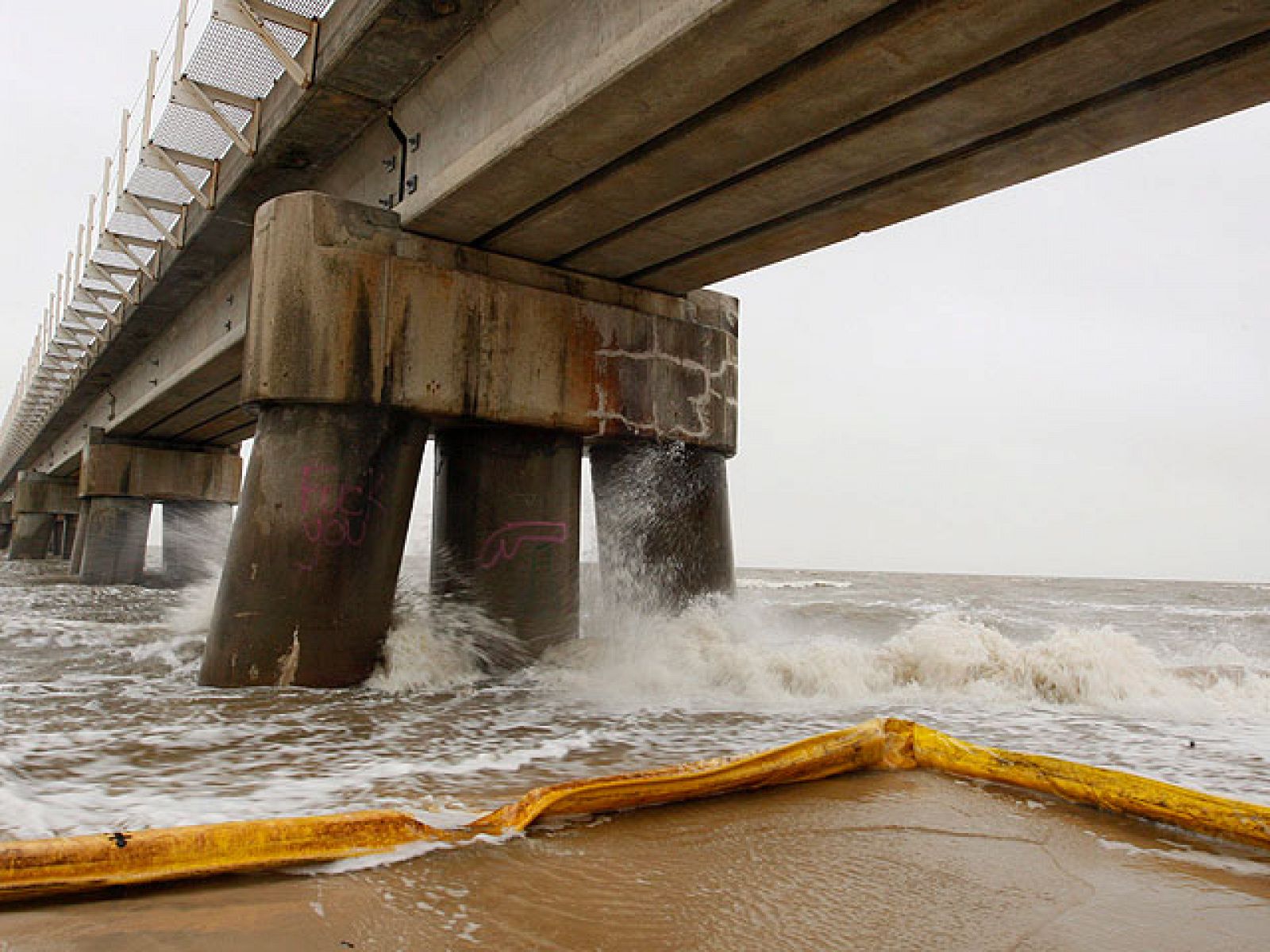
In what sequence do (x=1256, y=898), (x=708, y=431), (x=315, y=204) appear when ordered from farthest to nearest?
(x=708, y=431), (x=315, y=204), (x=1256, y=898)

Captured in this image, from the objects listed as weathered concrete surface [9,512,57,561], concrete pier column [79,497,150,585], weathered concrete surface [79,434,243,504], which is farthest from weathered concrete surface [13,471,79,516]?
weathered concrete surface [79,434,243,504]

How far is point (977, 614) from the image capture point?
76.7 ft

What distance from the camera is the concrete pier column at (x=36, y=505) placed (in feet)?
111

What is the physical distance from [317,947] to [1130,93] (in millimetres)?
5455

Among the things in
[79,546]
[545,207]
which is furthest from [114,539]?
[545,207]

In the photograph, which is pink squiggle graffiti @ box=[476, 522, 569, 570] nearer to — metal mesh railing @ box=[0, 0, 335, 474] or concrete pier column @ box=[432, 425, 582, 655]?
concrete pier column @ box=[432, 425, 582, 655]

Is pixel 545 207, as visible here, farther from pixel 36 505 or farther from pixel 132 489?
pixel 36 505

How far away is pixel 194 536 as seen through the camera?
75.5ft

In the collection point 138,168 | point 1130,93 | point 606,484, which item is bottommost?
point 606,484

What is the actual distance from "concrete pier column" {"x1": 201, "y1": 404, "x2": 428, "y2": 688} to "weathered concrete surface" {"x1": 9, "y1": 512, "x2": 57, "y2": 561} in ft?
114

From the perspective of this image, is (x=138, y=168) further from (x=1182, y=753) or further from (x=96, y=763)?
(x=1182, y=753)

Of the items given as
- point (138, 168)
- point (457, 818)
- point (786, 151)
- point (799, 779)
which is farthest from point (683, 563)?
point (138, 168)

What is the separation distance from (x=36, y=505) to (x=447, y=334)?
1350 inches

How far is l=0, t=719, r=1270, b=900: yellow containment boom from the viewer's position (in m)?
2.29
